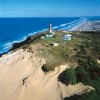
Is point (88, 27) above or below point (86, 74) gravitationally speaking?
below

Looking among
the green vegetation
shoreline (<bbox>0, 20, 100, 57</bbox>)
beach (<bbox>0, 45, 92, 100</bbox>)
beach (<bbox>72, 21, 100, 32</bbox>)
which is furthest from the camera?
beach (<bbox>72, 21, 100, 32</bbox>)

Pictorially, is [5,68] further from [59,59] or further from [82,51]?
[82,51]

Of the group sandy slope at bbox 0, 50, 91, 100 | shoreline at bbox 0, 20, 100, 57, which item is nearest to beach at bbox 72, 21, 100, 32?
shoreline at bbox 0, 20, 100, 57

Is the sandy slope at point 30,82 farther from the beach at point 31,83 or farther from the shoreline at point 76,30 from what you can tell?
the shoreline at point 76,30

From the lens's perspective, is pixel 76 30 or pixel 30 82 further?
pixel 76 30

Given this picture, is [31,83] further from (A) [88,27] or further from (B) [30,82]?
(A) [88,27]

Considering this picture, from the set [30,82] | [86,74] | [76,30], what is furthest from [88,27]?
[30,82]

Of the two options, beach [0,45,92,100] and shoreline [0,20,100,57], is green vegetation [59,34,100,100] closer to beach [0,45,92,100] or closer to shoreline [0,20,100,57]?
beach [0,45,92,100]

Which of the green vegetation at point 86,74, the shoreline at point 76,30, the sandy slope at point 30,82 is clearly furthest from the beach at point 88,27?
the sandy slope at point 30,82
